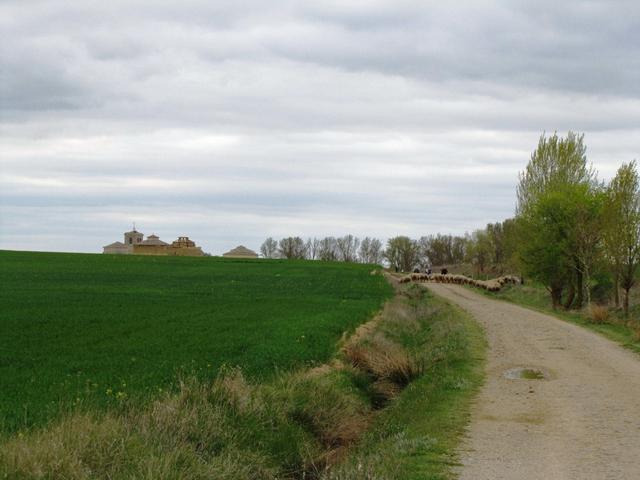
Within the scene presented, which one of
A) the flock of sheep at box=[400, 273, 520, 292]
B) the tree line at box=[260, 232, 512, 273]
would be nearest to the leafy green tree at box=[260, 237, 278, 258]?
the tree line at box=[260, 232, 512, 273]

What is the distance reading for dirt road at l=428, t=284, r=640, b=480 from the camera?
32.0ft

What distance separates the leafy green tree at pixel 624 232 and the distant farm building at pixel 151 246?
110501mm

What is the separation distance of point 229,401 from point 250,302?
83.9 feet

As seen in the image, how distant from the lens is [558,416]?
13.0 m

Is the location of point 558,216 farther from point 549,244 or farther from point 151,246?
point 151,246

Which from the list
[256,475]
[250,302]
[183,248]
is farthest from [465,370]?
[183,248]

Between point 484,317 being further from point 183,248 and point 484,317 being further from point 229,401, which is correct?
point 183,248

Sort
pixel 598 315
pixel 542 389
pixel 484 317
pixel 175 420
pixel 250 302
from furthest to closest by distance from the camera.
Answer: pixel 250 302 → pixel 484 317 → pixel 598 315 → pixel 542 389 → pixel 175 420

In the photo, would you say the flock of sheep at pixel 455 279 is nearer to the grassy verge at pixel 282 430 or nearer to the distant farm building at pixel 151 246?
the grassy verge at pixel 282 430

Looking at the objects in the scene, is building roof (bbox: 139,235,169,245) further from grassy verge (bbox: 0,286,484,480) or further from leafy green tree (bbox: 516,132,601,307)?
grassy verge (bbox: 0,286,484,480)

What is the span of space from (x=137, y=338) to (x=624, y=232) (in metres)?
23.0

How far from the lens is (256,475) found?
10711mm

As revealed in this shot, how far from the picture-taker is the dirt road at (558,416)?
9.74 meters

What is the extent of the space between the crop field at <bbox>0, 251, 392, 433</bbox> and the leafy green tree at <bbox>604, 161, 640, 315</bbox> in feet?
36.1
